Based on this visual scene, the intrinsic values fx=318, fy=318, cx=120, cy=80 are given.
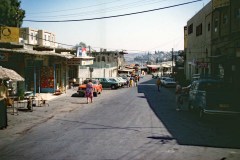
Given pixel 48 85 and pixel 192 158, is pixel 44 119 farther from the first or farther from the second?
pixel 48 85

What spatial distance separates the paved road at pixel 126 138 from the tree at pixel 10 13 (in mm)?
29378

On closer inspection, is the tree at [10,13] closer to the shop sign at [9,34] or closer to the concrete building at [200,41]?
the shop sign at [9,34]

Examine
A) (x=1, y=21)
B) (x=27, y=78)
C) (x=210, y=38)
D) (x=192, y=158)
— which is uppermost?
(x=1, y=21)

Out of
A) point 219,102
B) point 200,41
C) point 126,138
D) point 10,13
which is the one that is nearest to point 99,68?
point 10,13

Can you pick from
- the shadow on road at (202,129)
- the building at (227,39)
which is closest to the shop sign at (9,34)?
the shadow on road at (202,129)

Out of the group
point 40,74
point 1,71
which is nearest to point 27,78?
point 40,74

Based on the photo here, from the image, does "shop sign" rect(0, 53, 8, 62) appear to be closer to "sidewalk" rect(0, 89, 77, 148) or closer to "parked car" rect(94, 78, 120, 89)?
"sidewalk" rect(0, 89, 77, 148)

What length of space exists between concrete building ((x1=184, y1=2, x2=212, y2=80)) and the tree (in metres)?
24.5

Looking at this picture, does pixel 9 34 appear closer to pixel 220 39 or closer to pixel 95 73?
pixel 220 39

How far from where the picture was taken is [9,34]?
2544 centimetres

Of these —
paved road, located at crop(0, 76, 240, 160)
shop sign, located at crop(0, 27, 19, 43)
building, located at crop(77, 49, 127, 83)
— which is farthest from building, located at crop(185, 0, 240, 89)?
shop sign, located at crop(0, 27, 19, 43)

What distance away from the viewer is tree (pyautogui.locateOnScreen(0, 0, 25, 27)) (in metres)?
42.0

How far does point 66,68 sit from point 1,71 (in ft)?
62.7

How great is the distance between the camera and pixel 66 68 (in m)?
36.4
